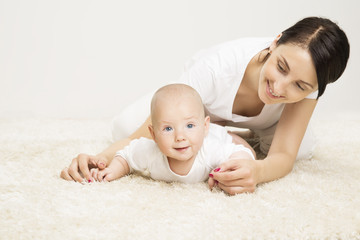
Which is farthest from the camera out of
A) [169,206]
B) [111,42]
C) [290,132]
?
[111,42]

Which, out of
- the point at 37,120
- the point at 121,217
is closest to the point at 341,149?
the point at 121,217

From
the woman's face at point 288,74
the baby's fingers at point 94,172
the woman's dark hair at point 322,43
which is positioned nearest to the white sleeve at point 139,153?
the baby's fingers at point 94,172

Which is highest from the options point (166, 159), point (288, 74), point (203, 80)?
point (288, 74)

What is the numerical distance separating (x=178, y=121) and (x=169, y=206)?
30 cm

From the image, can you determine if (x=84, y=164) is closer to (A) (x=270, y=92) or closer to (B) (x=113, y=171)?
(B) (x=113, y=171)

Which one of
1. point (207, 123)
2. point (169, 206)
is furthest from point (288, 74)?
point (169, 206)

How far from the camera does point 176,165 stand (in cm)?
165

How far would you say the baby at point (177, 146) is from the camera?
5.02 ft

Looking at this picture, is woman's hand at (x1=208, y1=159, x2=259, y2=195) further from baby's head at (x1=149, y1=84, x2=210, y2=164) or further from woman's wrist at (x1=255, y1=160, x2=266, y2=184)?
baby's head at (x1=149, y1=84, x2=210, y2=164)

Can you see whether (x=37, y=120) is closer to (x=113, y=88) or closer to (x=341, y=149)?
(x=113, y=88)

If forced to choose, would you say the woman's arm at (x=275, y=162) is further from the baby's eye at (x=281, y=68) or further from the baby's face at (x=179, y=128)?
the baby's eye at (x=281, y=68)

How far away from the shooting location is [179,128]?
1.52 metres

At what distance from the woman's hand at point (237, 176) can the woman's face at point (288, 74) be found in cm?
29

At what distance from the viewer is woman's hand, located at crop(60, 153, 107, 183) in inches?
65.5
